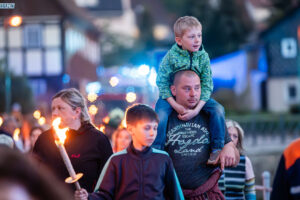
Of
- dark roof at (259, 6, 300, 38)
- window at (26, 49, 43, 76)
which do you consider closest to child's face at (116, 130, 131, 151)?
window at (26, 49, 43, 76)

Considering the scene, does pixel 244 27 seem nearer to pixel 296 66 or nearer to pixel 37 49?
pixel 296 66

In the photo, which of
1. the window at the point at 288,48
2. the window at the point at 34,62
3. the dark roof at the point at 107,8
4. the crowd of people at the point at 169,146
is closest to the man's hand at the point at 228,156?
the crowd of people at the point at 169,146

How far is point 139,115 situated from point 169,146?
0.61 metres

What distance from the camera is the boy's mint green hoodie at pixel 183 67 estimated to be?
461cm

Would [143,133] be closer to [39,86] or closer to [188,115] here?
[188,115]

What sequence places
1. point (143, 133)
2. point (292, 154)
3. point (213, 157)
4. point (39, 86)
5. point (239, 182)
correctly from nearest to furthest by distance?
1. point (292, 154)
2. point (143, 133)
3. point (213, 157)
4. point (239, 182)
5. point (39, 86)

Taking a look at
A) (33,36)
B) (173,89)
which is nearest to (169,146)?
(173,89)

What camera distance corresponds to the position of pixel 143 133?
3.98m

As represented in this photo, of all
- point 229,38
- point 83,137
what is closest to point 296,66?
point 229,38

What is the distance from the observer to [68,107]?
16.4ft

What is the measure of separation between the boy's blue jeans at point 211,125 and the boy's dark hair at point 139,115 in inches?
17.4

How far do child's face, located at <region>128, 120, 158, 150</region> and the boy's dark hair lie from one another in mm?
24

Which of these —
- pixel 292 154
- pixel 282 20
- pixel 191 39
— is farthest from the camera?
pixel 282 20

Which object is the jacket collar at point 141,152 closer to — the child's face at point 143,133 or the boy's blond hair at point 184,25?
the child's face at point 143,133
